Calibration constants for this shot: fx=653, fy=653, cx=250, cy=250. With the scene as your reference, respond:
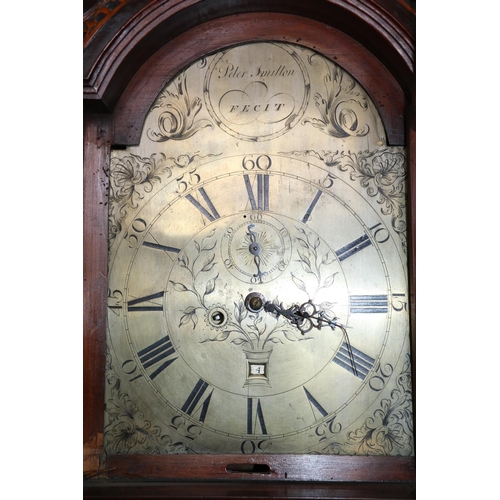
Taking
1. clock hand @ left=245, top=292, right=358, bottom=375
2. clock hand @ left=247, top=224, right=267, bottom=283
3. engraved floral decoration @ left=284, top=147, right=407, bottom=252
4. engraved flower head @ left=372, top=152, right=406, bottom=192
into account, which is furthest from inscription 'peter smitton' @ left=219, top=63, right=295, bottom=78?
clock hand @ left=245, top=292, right=358, bottom=375

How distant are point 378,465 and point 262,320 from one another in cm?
47

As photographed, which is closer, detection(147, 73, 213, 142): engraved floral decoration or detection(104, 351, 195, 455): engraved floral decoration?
detection(104, 351, 195, 455): engraved floral decoration

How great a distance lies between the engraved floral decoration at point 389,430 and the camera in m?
1.67

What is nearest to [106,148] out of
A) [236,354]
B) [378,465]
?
[236,354]

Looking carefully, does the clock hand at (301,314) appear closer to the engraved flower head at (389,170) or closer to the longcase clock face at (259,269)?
the longcase clock face at (259,269)

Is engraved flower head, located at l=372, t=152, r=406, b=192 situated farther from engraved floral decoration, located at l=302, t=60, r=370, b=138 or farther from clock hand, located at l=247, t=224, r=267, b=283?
clock hand, located at l=247, t=224, r=267, b=283

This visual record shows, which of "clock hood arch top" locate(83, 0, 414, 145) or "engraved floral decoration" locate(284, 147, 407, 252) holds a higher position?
"clock hood arch top" locate(83, 0, 414, 145)

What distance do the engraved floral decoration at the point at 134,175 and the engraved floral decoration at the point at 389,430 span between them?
813 mm

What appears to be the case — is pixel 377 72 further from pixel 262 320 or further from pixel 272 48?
pixel 262 320

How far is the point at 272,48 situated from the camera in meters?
1.82

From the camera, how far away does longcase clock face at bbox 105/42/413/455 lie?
169cm

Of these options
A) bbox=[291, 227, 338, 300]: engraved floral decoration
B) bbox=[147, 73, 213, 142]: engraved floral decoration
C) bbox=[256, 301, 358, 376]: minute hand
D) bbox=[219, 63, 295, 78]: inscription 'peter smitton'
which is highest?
bbox=[219, 63, 295, 78]: inscription 'peter smitton'

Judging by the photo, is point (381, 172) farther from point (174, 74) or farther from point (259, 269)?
point (174, 74)

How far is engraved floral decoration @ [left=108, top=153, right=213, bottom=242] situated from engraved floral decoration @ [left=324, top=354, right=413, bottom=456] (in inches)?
32.0
